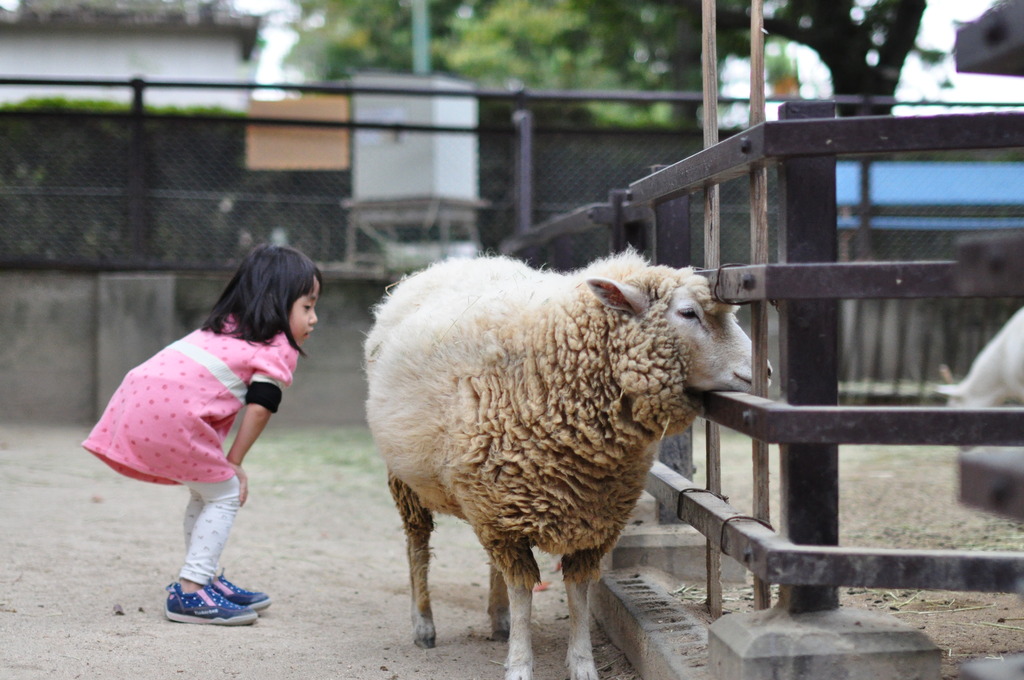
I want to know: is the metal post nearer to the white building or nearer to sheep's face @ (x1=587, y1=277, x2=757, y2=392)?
sheep's face @ (x1=587, y1=277, x2=757, y2=392)

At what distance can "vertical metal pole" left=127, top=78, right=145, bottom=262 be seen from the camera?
377 inches

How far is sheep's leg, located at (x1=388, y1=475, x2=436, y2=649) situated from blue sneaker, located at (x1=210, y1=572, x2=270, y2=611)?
2.42 feet

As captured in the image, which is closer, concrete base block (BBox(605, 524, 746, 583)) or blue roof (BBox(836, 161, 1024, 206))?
concrete base block (BBox(605, 524, 746, 583))

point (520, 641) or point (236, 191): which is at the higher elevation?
point (236, 191)

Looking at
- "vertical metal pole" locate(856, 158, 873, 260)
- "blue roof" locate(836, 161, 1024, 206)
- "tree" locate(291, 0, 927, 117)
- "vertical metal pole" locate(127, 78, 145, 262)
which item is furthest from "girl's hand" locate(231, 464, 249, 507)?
"tree" locate(291, 0, 927, 117)

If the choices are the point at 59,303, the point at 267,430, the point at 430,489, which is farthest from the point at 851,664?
the point at 59,303

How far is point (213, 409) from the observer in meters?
3.97

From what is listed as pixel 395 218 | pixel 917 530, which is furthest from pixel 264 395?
pixel 395 218

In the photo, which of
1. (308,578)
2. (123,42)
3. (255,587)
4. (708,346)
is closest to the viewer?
(708,346)

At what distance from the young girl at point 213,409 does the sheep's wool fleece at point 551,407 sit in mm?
1006

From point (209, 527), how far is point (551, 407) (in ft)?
Result: 5.90

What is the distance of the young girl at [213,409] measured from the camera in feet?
12.8

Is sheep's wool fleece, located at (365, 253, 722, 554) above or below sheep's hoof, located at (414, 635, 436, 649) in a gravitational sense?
above

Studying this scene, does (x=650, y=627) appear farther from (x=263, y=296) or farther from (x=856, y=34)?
(x=856, y=34)
